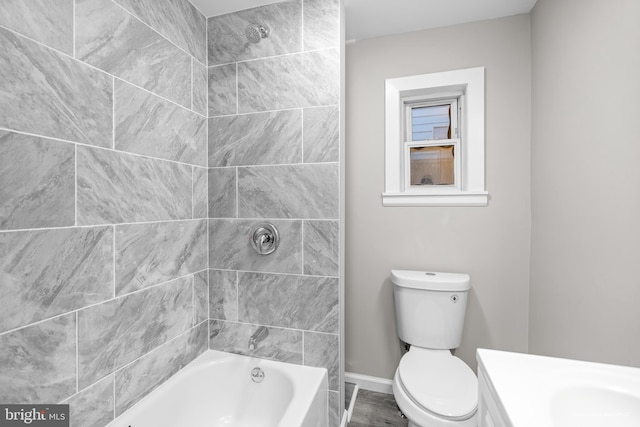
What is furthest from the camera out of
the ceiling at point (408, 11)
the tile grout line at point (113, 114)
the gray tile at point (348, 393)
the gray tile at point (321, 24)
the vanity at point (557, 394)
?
the gray tile at point (348, 393)

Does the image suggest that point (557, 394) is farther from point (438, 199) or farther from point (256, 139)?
point (256, 139)

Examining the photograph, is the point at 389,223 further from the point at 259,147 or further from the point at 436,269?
the point at 259,147

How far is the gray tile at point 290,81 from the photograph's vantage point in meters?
1.47

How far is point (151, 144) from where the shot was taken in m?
1.31

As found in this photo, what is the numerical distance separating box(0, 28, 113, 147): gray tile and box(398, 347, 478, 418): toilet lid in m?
1.68

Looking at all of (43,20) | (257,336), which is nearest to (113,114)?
(43,20)

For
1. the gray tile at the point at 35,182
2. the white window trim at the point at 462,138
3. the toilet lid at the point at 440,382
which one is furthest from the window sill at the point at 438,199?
the gray tile at the point at 35,182

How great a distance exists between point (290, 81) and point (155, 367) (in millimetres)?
1570

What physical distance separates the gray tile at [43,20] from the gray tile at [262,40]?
750 millimetres

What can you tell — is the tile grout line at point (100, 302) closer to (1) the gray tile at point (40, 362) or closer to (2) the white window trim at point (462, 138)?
(1) the gray tile at point (40, 362)

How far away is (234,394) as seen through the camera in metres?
1.51

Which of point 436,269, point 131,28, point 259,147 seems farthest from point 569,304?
point 131,28

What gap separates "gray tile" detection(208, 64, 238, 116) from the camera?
1617mm

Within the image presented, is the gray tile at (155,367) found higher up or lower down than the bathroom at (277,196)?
lower down
